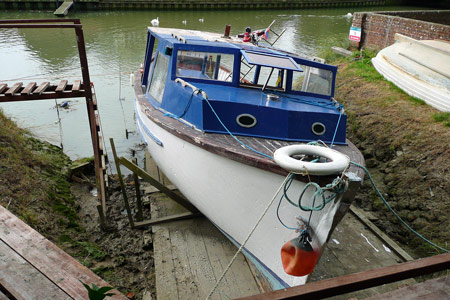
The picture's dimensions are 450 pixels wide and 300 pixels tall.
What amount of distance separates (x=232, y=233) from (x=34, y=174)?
3.84m

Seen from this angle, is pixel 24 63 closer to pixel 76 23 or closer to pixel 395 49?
pixel 76 23

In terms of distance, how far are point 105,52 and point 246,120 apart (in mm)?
14934

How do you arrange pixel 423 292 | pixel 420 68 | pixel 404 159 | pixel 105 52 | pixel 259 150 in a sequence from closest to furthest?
pixel 423 292 → pixel 259 150 → pixel 404 159 → pixel 420 68 → pixel 105 52

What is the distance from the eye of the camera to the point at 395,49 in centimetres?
995

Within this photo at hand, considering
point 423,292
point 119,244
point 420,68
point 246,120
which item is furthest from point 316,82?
point 420,68

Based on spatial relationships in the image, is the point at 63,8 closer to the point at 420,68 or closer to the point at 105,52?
the point at 105,52

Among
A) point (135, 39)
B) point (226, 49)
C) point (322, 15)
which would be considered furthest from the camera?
point (322, 15)

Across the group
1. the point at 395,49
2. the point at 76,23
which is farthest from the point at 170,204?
the point at 395,49

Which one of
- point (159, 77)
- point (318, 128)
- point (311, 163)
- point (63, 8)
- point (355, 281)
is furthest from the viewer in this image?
point (63, 8)

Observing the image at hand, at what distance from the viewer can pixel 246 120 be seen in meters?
4.62

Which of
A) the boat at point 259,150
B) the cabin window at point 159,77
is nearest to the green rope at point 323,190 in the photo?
the boat at point 259,150

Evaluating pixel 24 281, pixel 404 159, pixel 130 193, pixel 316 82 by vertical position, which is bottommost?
pixel 130 193

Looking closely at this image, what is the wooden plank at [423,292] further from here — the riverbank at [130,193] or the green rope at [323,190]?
the riverbank at [130,193]

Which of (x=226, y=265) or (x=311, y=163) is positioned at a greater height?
(x=311, y=163)
